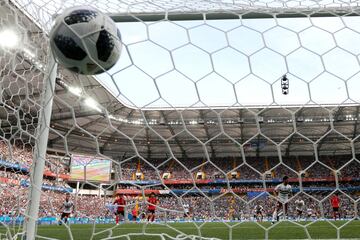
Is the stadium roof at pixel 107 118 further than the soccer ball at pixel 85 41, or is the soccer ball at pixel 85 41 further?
the stadium roof at pixel 107 118

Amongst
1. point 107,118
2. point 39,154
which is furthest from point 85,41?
point 39,154

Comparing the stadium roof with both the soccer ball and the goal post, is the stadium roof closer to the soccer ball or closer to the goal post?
the goal post

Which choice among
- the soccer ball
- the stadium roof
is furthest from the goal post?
the soccer ball

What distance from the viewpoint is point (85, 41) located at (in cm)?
197

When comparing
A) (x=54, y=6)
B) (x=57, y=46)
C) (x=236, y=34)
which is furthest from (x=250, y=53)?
(x=54, y=6)

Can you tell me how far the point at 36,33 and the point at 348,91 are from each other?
251 centimetres

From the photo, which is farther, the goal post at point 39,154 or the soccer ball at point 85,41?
the goal post at point 39,154

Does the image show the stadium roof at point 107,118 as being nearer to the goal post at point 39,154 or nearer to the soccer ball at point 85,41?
the goal post at point 39,154

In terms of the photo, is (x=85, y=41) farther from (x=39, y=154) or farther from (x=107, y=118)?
(x=39, y=154)

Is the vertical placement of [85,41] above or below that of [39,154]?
above

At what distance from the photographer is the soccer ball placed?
198 cm

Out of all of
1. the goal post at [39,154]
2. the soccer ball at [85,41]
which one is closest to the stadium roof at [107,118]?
the goal post at [39,154]

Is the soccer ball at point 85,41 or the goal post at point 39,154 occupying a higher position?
the soccer ball at point 85,41

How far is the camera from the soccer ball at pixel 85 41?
6.51 ft
